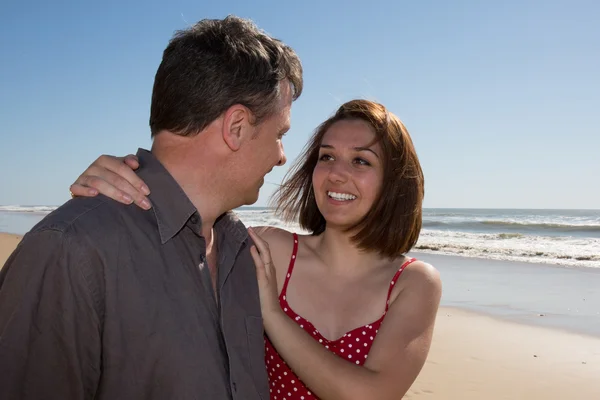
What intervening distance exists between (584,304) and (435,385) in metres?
5.12

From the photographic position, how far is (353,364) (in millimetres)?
2609

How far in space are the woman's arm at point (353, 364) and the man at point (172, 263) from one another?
183mm

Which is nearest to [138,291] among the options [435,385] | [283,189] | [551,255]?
[283,189]

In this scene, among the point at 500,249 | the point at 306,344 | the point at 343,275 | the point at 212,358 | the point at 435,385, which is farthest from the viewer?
the point at 500,249

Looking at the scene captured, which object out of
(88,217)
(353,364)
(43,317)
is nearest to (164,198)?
(88,217)

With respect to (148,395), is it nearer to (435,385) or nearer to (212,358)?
(212,358)

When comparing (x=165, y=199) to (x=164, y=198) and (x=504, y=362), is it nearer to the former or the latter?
(x=164, y=198)

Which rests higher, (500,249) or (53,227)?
(53,227)

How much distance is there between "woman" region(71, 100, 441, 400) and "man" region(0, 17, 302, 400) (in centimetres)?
39

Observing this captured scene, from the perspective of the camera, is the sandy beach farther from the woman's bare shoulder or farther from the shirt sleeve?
the shirt sleeve

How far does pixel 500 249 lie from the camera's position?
19188 mm

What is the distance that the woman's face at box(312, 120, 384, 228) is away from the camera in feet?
10.2

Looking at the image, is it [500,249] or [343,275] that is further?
[500,249]

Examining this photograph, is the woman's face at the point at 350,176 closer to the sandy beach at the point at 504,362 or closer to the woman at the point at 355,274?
the woman at the point at 355,274
